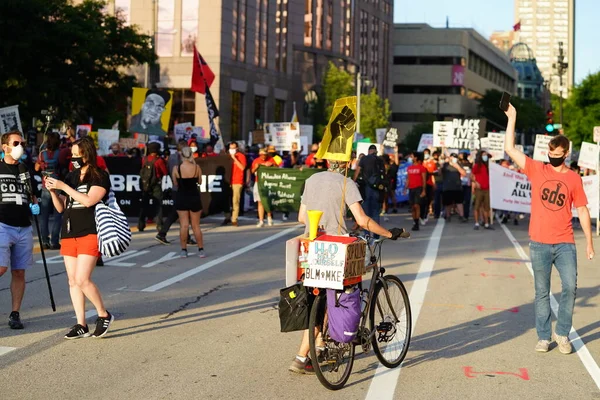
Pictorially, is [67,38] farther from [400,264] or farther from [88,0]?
[400,264]

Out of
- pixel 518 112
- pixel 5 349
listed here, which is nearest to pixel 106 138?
→ pixel 5 349

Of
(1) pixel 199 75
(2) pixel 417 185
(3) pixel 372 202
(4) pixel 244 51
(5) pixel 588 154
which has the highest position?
(4) pixel 244 51

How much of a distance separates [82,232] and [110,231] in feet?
0.77

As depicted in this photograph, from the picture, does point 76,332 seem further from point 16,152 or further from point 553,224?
A: point 553,224

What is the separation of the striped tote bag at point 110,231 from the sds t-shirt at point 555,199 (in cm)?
345

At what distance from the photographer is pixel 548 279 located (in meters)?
8.20

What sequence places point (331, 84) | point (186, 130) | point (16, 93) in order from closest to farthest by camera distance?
point (186, 130)
point (16, 93)
point (331, 84)

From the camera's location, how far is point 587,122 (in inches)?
2511

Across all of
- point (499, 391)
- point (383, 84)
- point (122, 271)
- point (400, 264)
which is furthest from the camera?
point (383, 84)

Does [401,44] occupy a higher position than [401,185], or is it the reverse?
[401,44]

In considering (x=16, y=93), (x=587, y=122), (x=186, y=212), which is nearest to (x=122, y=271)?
(x=186, y=212)

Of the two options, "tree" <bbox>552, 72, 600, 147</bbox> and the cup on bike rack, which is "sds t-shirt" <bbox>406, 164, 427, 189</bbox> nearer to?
the cup on bike rack

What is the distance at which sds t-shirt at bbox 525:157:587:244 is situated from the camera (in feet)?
26.4

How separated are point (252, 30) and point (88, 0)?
21.8 metres
